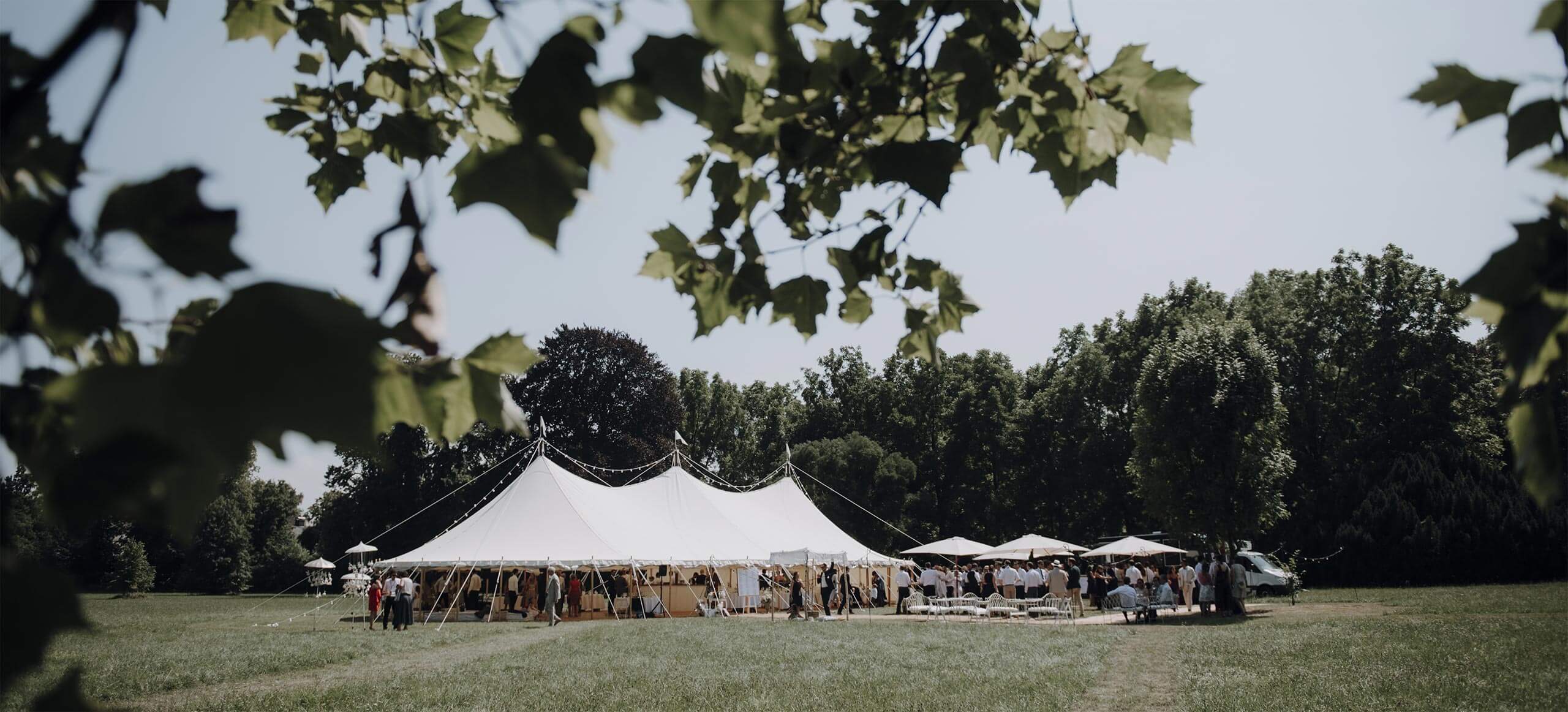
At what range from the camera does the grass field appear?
9.05m

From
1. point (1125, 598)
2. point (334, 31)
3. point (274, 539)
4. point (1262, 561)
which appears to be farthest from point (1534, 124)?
point (274, 539)

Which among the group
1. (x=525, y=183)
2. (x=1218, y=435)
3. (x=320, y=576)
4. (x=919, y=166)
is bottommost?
(x=320, y=576)

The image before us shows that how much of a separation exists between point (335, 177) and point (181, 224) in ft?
6.25

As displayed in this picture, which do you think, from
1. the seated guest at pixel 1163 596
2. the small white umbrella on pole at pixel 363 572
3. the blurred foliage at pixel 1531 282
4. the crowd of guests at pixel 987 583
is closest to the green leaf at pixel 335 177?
the blurred foliage at pixel 1531 282

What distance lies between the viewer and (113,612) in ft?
86.6

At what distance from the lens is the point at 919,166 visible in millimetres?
1834

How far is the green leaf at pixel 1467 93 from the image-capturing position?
1.20 m

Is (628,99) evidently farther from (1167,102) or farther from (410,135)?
(1167,102)

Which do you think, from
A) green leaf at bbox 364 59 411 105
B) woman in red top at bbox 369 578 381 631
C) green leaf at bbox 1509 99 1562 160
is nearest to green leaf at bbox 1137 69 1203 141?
green leaf at bbox 1509 99 1562 160

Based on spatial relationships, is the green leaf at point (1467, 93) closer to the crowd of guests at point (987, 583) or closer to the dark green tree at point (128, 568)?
the crowd of guests at point (987, 583)

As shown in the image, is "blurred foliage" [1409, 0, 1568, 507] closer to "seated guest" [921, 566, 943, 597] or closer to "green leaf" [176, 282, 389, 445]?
"green leaf" [176, 282, 389, 445]

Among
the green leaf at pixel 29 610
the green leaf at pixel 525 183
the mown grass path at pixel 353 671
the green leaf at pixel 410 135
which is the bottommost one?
the mown grass path at pixel 353 671

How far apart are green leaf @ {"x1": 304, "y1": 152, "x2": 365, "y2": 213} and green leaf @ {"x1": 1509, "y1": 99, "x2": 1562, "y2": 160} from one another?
251cm

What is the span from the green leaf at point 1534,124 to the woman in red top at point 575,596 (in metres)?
24.3
